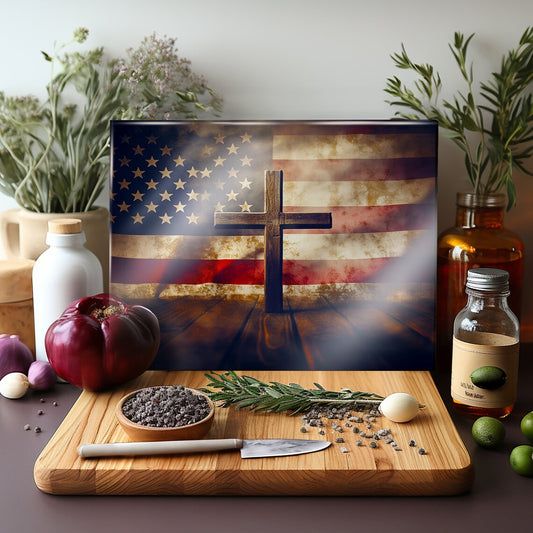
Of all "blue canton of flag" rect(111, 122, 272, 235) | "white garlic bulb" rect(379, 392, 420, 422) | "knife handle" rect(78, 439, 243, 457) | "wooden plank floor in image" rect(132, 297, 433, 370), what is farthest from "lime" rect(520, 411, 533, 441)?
"blue canton of flag" rect(111, 122, 272, 235)

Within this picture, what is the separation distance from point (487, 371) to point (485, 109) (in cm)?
52

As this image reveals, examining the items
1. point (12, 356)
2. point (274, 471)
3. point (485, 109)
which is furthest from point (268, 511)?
point (485, 109)

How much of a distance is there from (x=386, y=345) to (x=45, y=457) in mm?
588

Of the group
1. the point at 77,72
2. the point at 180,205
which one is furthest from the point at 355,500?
the point at 77,72

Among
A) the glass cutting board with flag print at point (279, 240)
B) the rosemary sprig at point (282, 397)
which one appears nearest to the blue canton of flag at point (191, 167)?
the glass cutting board with flag print at point (279, 240)

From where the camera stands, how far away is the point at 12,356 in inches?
44.6

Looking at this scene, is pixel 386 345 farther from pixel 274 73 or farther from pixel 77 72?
pixel 77 72

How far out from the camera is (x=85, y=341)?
1017 mm

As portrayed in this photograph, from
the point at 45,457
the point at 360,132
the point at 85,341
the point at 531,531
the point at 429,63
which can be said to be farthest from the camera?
the point at 429,63

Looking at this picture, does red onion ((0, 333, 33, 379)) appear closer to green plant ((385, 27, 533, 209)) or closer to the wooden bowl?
the wooden bowl

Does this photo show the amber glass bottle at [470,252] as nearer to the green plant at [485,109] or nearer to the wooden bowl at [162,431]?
the green plant at [485,109]

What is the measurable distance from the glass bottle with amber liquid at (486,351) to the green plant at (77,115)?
1.96ft

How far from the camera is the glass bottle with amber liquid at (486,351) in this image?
970mm

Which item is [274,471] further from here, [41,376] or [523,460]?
[41,376]
